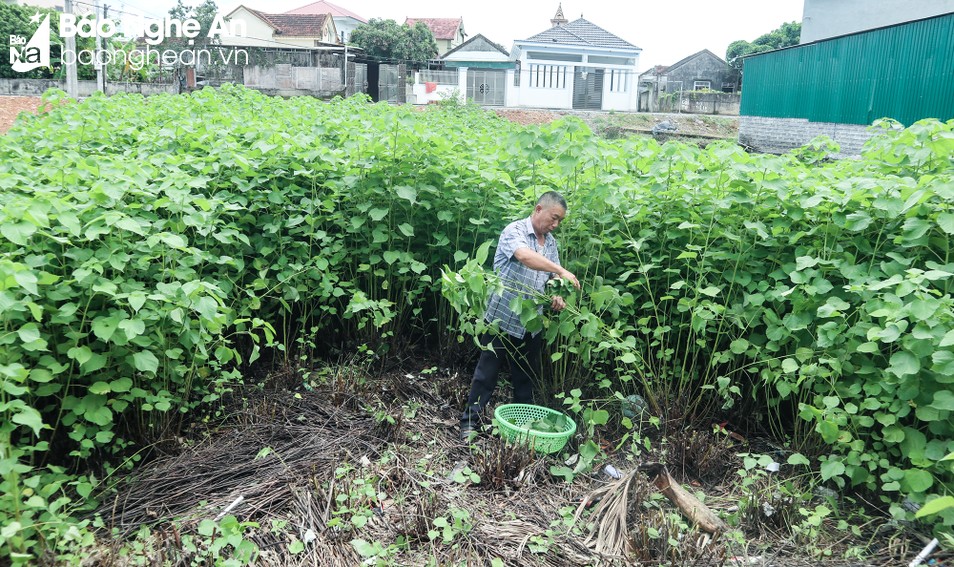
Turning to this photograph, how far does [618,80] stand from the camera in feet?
135

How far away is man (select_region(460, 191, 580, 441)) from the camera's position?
382 cm

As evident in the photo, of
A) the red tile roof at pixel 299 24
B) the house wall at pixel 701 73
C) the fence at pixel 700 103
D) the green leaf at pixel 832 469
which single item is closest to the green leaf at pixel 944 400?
the green leaf at pixel 832 469

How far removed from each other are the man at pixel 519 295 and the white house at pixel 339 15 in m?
69.9

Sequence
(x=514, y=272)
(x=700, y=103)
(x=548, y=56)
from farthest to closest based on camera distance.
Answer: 1. (x=548, y=56)
2. (x=700, y=103)
3. (x=514, y=272)

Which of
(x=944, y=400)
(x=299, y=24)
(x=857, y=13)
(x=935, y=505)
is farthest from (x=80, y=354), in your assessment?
(x=299, y=24)

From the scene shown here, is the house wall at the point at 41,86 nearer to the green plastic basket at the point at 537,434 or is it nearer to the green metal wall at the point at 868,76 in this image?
the green metal wall at the point at 868,76

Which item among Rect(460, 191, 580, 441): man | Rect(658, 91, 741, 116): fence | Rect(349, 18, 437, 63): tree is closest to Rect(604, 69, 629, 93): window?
Rect(658, 91, 741, 116): fence

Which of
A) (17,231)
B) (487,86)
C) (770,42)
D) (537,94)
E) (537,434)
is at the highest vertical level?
(770,42)

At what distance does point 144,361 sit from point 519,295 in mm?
1892

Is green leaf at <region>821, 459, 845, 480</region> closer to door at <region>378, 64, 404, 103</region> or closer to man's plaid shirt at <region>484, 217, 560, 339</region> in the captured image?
man's plaid shirt at <region>484, 217, 560, 339</region>

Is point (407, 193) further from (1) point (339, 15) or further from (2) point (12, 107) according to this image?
(1) point (339, 15)

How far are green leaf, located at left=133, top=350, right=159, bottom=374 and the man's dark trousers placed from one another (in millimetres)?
1718

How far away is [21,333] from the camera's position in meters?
2.58

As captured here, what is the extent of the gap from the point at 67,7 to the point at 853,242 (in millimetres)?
20743
